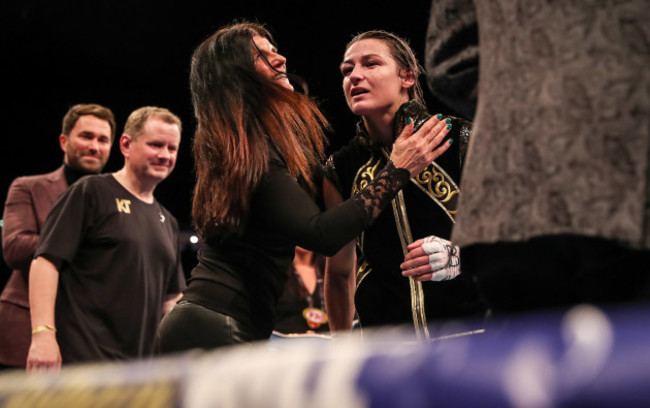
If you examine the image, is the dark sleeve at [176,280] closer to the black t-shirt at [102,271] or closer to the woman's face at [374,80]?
the black t-shirt at [102,271]

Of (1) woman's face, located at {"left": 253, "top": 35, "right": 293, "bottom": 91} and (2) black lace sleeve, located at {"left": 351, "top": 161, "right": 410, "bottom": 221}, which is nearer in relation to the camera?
(2) black lace sleeve, located at {"left": 351, "top": 161, "right": 410, "bottom": 221}

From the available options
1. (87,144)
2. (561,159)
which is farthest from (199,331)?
(87,144)

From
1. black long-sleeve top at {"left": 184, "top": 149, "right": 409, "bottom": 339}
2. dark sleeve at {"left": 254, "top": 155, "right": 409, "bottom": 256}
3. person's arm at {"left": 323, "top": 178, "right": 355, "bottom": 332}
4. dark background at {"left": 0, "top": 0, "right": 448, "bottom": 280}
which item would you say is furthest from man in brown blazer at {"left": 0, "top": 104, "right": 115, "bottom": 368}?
dark background at {"left": 0, "top": 0, "right": 448, "bottom": 280}

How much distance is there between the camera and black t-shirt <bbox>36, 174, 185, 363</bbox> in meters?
2.27

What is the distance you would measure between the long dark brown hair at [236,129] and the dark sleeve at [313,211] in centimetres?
4

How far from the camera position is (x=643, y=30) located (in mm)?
756

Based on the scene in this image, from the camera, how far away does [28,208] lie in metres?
2.70

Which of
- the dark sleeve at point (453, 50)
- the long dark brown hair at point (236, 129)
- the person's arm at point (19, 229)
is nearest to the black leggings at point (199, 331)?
the long dark brown hair at point (236, 129)

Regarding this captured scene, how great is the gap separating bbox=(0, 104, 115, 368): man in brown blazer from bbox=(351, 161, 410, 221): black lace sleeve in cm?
158

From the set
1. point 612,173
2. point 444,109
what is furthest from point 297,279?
point 612,173

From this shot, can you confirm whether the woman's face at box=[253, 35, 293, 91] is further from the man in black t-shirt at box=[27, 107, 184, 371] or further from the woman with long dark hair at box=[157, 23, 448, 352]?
the man in black t-shirt at box=[27, 107, 184, 371]

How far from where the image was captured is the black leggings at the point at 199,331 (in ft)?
4.58

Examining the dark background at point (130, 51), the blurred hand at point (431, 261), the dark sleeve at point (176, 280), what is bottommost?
the dark sleeve at point (176, 280)

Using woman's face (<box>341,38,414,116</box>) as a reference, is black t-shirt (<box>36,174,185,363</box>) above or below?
below
